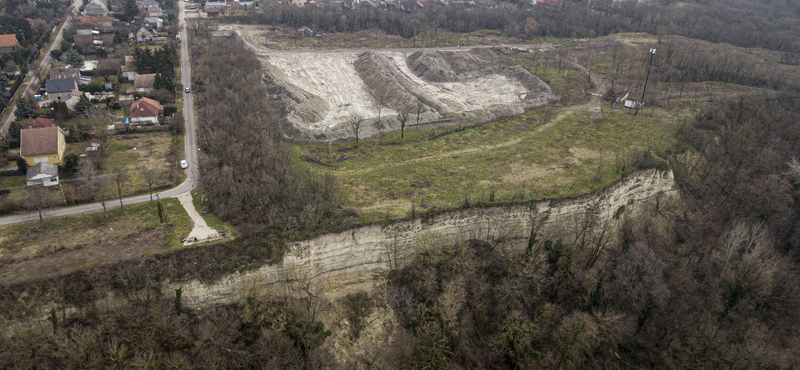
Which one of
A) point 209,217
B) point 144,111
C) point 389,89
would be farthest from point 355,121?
point 144,111

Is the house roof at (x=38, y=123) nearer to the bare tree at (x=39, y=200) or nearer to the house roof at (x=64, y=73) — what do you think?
the bare tree at (x=39, y=200)

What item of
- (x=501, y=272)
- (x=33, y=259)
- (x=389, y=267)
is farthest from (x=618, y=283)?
(x=33, y=259)

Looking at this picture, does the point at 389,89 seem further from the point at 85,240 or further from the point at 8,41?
the point at 8,41

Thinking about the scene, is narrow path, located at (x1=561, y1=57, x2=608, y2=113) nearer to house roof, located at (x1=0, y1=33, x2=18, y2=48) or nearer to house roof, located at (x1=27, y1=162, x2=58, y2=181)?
house roof, located at (x1=27, y1=162, x2=58, y2=181)

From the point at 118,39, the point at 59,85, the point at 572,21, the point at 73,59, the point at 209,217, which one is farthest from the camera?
the point at 572,21

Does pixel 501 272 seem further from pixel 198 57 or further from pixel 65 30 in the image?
pixel 65 30

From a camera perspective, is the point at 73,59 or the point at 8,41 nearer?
the point at 73,59
